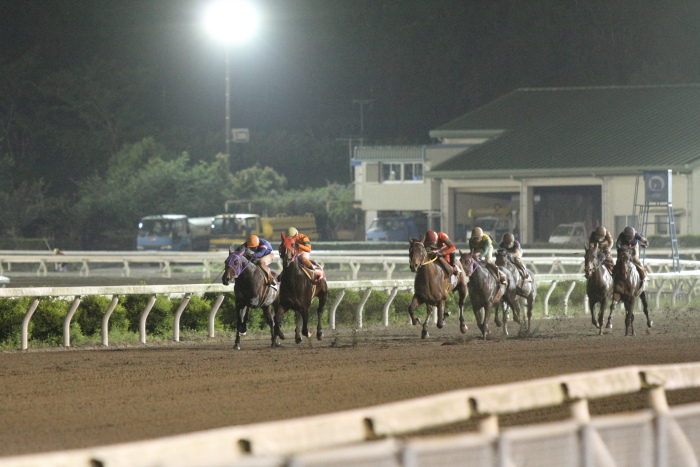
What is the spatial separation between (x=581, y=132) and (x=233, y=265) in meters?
30.2

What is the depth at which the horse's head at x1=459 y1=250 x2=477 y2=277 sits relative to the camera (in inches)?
577

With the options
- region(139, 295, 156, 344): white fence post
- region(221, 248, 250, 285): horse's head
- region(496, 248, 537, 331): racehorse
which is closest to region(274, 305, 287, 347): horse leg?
region(221, 248, 250, 285): horse's head

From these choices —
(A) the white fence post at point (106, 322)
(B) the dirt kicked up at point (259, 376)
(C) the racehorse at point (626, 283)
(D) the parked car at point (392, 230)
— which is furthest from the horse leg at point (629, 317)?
(D) the parked car at point (392, 230)

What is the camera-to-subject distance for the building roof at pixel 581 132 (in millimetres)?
37031

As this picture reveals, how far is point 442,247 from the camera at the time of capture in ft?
47.4

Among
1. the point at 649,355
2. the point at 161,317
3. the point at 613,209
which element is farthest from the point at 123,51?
the point at 649,355

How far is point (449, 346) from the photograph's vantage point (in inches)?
513

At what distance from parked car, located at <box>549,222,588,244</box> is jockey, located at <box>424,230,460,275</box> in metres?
22.6

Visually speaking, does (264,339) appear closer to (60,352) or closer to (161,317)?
(161,317)

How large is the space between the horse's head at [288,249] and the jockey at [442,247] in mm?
1951

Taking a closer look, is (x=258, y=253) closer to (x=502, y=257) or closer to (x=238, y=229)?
(x=502, y=257)

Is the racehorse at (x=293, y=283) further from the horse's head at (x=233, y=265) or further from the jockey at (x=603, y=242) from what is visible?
the jockey at (x=603, y=242)

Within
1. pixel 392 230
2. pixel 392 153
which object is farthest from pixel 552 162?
pixel 392 153

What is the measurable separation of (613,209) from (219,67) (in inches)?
2178
